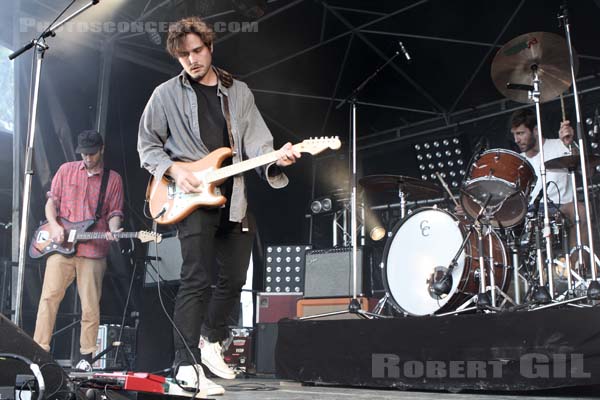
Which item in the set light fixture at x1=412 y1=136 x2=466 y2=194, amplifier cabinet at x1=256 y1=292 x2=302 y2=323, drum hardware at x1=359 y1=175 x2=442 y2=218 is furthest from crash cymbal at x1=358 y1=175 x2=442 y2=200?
light fixture at x1=412 y1=136 x2=466 y2=194

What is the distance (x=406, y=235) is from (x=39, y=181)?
3.74m

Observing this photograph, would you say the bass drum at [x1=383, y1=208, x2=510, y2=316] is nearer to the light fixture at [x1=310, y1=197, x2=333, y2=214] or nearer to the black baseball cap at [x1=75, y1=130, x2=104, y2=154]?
the black baseball cap at [x1=75, y1=130, x2=104, y2=154]

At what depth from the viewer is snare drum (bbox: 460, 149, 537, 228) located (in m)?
3.93

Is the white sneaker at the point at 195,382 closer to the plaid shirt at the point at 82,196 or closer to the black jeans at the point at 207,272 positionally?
the black jeans at the point at 207,272

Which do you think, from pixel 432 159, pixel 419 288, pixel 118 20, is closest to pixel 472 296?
pixel 419 288

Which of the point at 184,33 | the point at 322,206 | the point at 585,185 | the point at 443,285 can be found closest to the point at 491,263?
the point at 443,285

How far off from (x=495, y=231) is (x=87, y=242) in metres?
3.14

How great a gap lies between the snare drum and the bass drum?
8.0 inches

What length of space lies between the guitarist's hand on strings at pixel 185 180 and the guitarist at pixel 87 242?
8.07ft

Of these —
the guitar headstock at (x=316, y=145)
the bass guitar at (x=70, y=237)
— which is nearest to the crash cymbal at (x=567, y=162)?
the guitar headstock at (x=316, y=145)

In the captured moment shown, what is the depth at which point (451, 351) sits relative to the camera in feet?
9.72

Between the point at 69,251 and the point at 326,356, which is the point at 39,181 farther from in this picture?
the point at 326,356

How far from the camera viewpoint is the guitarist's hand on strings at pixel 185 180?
2.62m

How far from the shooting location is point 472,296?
3.85m
